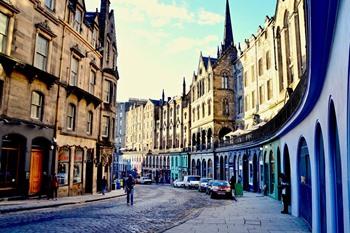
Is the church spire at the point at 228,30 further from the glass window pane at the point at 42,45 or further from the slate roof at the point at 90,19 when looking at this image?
the glass window pane at the point at 42,45

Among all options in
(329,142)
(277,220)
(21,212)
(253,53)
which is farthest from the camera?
(253,53)

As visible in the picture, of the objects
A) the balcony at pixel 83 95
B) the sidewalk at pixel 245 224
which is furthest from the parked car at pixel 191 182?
the sidewalk at pixel 245 224

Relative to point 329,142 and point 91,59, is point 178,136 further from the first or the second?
point 329,142

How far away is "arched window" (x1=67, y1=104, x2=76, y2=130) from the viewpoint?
82.4 ft

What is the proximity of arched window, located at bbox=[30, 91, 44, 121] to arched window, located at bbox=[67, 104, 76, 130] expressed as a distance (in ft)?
11.5

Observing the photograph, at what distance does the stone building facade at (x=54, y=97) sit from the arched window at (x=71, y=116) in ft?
0.13

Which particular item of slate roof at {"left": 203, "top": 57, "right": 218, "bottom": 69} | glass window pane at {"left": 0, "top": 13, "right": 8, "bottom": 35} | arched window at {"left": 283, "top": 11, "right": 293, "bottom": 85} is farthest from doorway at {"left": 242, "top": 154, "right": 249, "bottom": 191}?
glass window pane at {"left": 0, "top": 13, "right": 8, "bottom": 35}

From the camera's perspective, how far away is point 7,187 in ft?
61.1

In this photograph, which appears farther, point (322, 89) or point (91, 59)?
point (91, 59)

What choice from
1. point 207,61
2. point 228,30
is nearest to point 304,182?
point 207,61

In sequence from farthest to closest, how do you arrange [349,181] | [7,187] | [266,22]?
[266,22]
[7,187]
[349,181]

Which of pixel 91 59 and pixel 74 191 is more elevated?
pixel 91 59

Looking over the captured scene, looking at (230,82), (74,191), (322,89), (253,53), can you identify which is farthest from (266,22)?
(322,89)

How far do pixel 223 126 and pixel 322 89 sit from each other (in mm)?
44376
